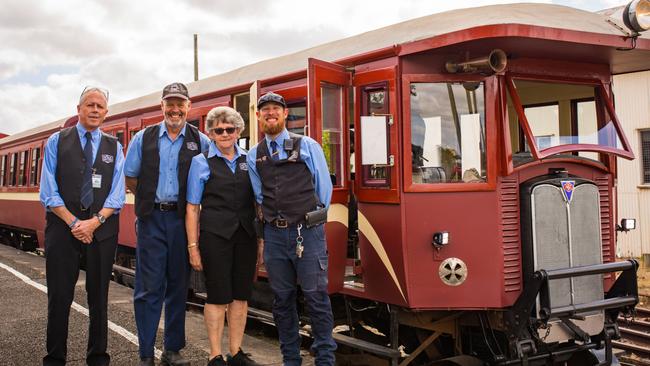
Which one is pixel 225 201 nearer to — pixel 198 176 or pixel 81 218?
pixel 198 176

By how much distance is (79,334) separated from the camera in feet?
18.2

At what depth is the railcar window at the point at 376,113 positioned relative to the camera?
507 centimetres

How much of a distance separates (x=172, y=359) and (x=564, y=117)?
4065mm

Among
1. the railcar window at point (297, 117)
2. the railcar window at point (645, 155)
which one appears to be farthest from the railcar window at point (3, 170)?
→ the railcar window at point (645, 155)

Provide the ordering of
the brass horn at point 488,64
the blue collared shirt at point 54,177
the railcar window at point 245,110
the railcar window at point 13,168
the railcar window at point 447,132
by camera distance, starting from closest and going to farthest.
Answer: the blue collared shirt at point 54,177, the brass horn at point 488,64, the railcar window at point 447,132, the railcar window at point 245,110, the railcar window at point 13,168

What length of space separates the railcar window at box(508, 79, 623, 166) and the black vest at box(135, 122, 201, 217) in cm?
293

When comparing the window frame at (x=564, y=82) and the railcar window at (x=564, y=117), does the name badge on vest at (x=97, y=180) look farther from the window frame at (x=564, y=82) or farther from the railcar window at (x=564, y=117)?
the railcar window at (x=564, y=117)

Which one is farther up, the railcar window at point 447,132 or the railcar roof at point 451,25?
the railcar roof at point 451,25

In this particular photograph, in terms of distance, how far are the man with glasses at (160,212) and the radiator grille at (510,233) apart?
2.50 m

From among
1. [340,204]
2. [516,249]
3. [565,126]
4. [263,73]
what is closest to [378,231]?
[340,204]

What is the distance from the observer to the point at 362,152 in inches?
205

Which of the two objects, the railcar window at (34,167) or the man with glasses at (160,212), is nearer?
the man with glasses at (160,212)

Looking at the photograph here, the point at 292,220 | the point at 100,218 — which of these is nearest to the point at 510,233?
the point at 292,220

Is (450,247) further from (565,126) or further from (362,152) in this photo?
Answer: (565,126)
